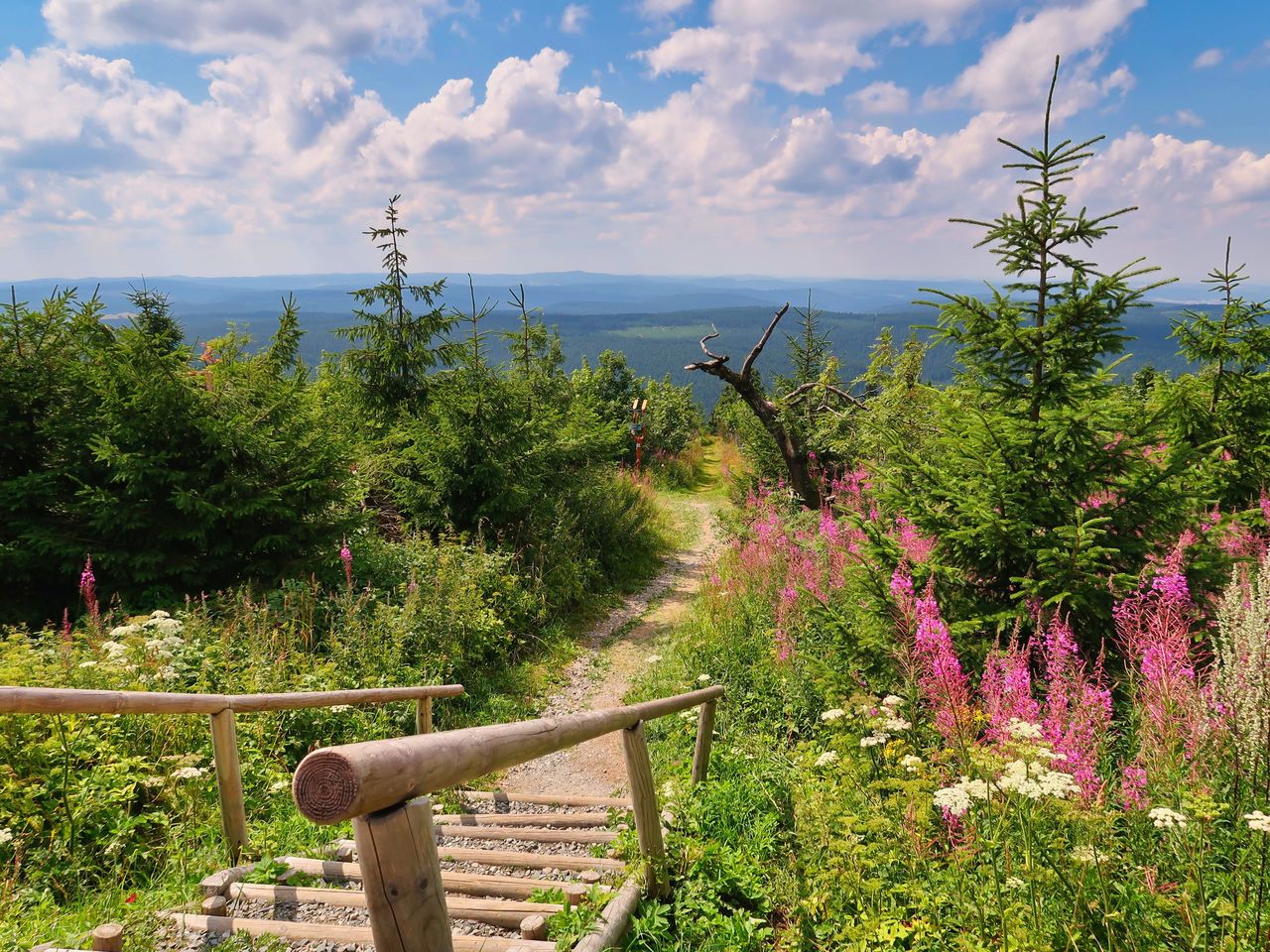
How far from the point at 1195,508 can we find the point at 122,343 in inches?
409

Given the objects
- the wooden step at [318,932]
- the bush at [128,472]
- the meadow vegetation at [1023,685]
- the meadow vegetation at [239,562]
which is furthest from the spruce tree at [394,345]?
the wooden step at [318,932]

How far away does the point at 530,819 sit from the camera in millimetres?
4477

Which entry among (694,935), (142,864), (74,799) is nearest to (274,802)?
(142,864)

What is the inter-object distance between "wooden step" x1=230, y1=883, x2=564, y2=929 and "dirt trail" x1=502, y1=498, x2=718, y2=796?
3.23 meters

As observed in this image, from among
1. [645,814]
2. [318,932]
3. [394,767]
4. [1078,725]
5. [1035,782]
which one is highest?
[394,767]

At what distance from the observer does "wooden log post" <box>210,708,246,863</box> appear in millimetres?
3766

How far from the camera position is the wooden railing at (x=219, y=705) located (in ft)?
9.52

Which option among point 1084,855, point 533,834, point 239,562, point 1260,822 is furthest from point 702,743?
point 239,562

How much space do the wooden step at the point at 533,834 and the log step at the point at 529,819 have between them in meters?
0.15

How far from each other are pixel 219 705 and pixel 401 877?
9.39ft

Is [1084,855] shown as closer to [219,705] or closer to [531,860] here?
[531,860]

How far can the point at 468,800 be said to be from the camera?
212 inches

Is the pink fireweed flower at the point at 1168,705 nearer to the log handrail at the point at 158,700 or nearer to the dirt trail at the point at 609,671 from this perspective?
the log handrail at the point at 158,700

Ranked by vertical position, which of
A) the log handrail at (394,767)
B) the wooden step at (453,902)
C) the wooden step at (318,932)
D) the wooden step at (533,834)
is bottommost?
the wooden step at (533,834)
